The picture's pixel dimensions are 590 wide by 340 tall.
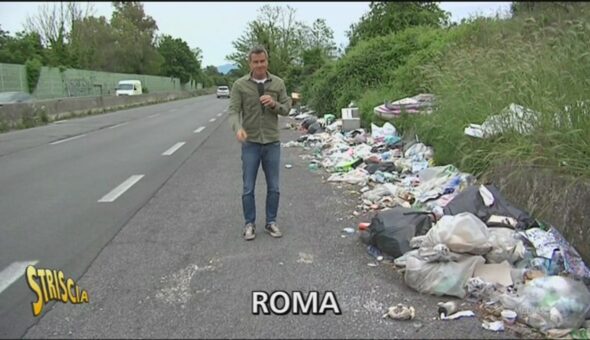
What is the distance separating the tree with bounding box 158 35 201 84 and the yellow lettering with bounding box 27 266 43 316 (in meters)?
81.5

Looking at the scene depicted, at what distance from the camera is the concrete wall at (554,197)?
4.46m

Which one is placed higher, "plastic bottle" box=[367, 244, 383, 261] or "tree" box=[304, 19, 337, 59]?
"tree" box=[304, 19, 337, 59]

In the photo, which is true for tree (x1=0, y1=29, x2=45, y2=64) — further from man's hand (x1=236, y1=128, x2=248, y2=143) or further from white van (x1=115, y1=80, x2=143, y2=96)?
man's hand (x1=236, y1=128, x2=248, y2=143)

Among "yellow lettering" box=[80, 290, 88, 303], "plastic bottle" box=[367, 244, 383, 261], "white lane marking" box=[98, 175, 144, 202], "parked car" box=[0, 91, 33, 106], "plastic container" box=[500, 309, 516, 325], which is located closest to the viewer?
"plastic container" box=[500, 309, 516, 325]

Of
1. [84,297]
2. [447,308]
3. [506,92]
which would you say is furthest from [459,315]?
[506,92]

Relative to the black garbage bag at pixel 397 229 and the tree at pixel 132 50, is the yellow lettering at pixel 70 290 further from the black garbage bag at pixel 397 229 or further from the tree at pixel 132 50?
the tree at pixel 132 50

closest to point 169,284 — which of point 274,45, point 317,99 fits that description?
point 317,99

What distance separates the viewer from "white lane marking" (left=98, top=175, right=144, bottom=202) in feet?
25.0

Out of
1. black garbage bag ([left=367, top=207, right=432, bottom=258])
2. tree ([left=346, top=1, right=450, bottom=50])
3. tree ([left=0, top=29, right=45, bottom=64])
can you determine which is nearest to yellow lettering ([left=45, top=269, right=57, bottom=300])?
black garbage bag ([left=367, top=207, right=432, bottom=258])

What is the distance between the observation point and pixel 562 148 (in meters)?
5.27

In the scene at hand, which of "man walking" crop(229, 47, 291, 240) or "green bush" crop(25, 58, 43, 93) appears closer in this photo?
"man walking" crop(229, 47, 291, 240)

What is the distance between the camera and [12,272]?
15.6 feet

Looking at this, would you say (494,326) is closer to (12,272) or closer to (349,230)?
(349,230)

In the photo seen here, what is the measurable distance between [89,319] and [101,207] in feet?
11.6
